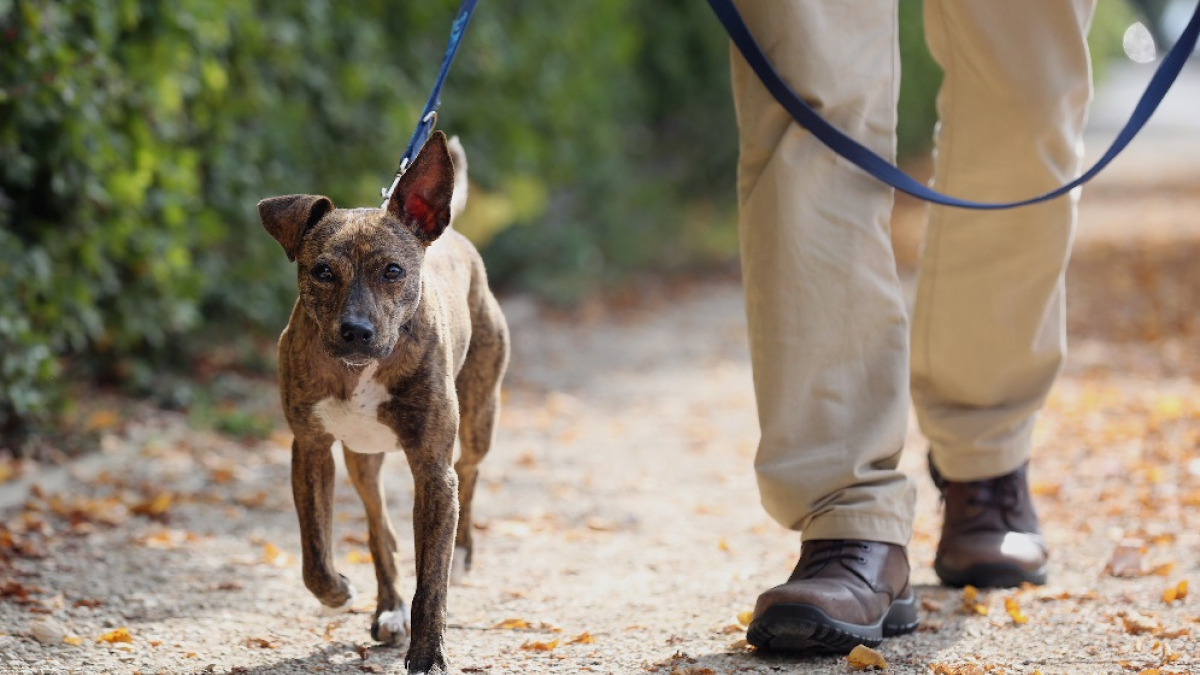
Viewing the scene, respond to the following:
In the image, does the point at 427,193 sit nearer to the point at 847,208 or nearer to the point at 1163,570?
the point at 847,208

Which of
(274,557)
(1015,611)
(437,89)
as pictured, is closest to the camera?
(437,89)

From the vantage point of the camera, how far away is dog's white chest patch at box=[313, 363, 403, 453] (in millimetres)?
2910

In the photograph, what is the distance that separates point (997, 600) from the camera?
366 cm

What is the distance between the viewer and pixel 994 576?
3783mm

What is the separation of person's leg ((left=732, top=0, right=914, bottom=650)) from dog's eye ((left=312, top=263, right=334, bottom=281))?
1.07 m

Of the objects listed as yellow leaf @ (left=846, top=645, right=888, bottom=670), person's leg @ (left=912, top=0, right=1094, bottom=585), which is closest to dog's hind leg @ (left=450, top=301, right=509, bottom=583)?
yellow leaf @ (left=846, top=645, right=888, bottom=670)

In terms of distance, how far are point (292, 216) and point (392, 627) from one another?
1.06 metres

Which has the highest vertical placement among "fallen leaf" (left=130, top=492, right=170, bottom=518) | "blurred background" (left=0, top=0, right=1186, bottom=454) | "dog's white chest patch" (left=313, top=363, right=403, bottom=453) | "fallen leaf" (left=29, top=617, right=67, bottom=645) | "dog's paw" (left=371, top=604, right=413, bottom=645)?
"blurred background" (left=0, top=0, right=1186, bottom=454)

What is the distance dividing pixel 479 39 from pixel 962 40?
5.84 metres

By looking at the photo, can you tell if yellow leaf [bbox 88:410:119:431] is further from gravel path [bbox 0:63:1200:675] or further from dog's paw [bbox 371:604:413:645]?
dog's paw [bbox 371:604:413:645]

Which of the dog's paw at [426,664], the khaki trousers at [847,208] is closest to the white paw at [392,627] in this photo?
the dog's paw at [426,664]

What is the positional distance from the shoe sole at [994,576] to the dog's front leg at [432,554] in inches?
61.7

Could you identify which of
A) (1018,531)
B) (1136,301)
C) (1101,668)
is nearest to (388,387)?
(1101,668)

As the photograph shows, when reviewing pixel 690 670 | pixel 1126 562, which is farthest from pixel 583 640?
pixel 1126 562
